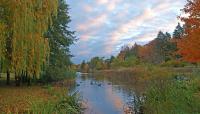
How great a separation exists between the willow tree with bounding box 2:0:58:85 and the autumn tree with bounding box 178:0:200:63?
30.8 ft

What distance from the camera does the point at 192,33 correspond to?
22.6m

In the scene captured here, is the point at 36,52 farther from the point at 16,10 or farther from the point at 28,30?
the point at 16,10

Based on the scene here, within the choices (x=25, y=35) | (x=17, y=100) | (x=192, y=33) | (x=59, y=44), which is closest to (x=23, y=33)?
(x=25, y=35)

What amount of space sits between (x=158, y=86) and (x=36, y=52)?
24.9ft

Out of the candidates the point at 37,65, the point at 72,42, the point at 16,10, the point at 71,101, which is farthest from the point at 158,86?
the point at 72,42

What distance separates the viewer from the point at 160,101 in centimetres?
1720

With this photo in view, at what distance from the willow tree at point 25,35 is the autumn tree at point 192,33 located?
938cm

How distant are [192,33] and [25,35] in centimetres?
1035

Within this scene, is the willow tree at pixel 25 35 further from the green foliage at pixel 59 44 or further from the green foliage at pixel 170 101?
the green foliage at pixel 59 44

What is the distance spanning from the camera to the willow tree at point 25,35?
65.3 ft

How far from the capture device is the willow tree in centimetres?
1989

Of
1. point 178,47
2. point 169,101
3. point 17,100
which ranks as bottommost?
point 17,100

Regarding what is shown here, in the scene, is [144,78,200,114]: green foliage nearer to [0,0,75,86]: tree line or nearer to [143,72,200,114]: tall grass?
[143,72,200,114]: tall grass

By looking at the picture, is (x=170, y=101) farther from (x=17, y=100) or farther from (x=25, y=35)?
Result: (x=17, y=100)
